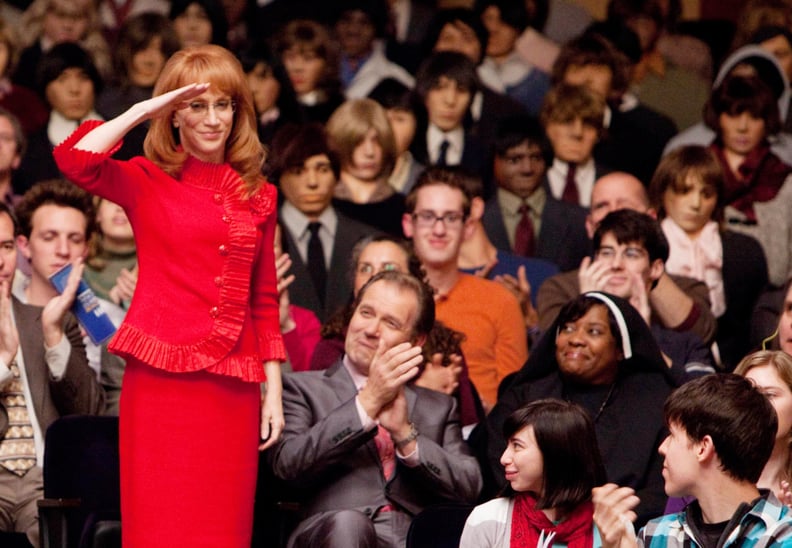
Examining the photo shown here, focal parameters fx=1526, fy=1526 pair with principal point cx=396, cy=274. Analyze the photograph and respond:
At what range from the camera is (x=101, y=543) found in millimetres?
4270

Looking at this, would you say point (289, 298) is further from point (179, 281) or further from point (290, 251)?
point (179, 281)

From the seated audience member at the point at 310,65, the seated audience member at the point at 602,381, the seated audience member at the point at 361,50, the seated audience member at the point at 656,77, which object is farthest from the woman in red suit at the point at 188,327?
the seated audience member at the point at 656,77

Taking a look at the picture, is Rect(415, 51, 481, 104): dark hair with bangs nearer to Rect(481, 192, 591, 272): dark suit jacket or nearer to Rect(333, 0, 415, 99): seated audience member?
Rect(333, 0, 415, 99): seated audience member

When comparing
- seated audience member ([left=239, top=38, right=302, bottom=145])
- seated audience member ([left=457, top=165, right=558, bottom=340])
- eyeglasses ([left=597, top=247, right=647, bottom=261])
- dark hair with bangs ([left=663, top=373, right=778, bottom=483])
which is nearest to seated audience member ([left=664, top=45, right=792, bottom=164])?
seated audience member ([left=457, top=165, right=558, bottom=340])

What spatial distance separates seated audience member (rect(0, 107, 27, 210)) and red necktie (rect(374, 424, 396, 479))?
2.26 m

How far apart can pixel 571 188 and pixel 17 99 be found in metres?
2.69

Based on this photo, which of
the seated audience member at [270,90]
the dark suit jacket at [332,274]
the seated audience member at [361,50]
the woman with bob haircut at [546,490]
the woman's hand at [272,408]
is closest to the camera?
the woman with bob haircut at [546,490]

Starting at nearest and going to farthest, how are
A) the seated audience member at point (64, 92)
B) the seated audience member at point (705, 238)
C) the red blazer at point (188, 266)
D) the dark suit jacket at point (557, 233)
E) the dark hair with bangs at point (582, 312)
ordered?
1. the red blazer at point (188, 266)
2. the dark hair with bangs at point (582, 312)
3. the seated audience member at point (705, 238)
4. the dark suit jacket at point (557, 233)
5. the seated audience member at point (64, 92)

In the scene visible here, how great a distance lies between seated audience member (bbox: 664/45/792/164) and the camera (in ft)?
22.9

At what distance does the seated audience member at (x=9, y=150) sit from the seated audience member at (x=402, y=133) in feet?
5.55

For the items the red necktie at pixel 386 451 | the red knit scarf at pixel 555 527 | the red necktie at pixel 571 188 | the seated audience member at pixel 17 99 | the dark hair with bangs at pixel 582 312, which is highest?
the seated audience member at pixel 17 99

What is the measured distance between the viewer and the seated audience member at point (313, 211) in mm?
6180

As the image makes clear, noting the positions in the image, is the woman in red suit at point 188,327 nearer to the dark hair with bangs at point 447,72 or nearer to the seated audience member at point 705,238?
the seated audience member at point 705,238

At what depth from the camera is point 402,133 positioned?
7211 mm
